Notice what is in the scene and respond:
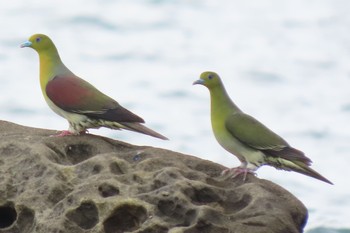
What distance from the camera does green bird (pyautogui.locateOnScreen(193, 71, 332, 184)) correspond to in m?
9.97

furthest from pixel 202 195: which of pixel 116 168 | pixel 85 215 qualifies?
pixel 85 215

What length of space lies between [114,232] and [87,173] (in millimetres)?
597

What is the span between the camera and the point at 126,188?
8859mm

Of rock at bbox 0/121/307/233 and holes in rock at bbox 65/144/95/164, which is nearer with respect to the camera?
rock at bbox 0/121/307/233

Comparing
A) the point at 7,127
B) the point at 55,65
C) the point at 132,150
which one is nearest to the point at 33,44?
the point at 55,65

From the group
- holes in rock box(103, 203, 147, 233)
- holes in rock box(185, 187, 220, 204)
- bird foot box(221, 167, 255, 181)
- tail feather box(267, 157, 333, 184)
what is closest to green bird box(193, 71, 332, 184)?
tail feather box(267, 157, 333, 184)

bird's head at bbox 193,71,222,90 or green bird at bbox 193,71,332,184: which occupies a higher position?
bird's head at bbox 193,71,222,90

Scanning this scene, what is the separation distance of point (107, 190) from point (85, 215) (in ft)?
0.81

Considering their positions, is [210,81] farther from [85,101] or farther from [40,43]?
[40,43]

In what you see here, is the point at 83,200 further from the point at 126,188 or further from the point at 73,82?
the point at 73,82

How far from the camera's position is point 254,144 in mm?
10008

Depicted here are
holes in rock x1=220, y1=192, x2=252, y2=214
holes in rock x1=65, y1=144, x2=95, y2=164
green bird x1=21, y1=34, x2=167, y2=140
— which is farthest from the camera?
green bird x1=21, y1=34, x2=167, y2=140

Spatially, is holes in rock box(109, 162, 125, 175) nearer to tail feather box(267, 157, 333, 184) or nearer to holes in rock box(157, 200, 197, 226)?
holes in rock box(157, 200, 197, 226)

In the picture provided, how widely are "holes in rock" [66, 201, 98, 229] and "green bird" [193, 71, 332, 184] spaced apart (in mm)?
1552
